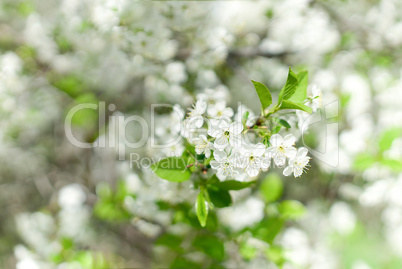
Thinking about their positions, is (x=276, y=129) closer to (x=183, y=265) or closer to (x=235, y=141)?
(x=235, y=141)

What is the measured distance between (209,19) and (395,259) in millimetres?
2579

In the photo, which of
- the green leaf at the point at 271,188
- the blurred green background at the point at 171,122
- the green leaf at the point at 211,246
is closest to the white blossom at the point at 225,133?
the blurred green background at the point at 171,122

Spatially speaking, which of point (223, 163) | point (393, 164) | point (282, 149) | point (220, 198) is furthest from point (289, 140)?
point (393, 164)

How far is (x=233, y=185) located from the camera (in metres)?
1.15

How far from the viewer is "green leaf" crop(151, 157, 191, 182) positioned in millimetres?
1148

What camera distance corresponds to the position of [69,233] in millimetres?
2436

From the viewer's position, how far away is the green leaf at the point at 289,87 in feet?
3.39

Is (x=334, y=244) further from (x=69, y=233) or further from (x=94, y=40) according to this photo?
(x=94, y=40)

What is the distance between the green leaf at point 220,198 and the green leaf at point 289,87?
0.42 metres

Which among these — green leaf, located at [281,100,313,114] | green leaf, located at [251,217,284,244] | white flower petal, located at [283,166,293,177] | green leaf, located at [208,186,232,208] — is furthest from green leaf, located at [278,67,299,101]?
green leaf, located at [251,217,284,244]

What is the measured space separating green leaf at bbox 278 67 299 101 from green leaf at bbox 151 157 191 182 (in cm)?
44

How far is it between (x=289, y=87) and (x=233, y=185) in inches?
16.3

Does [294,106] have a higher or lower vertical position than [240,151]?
higher

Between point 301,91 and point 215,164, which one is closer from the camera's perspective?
point 215,164
